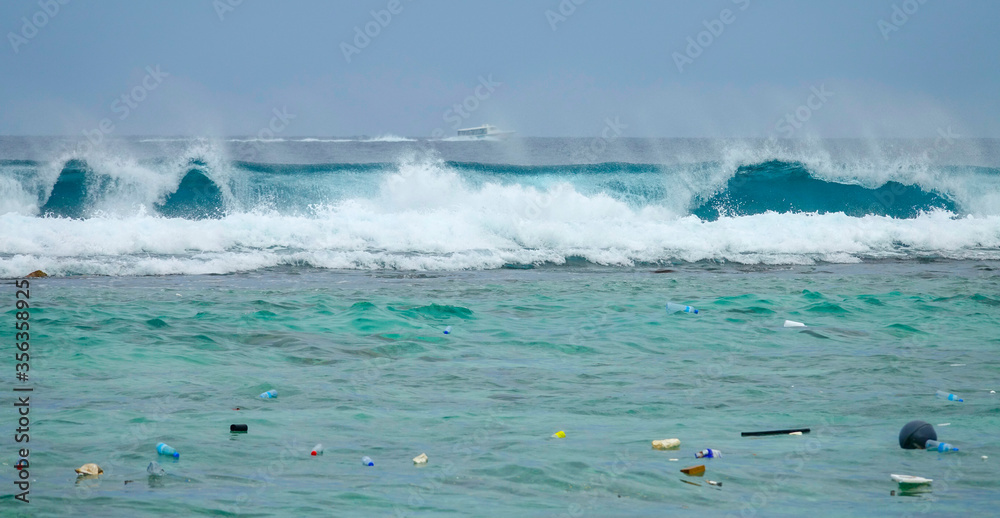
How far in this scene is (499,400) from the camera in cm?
699

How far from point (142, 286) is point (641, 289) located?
26.4ft

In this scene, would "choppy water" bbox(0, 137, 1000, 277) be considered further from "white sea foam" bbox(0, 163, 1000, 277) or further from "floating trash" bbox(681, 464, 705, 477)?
"floating trash" bbox(681, 464, 705, 477)

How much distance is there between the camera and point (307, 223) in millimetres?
20109

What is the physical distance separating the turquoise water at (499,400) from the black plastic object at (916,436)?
10 centimetres

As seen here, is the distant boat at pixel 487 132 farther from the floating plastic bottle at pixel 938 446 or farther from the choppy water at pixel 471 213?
the floating plastic bottle at pixel 938 446

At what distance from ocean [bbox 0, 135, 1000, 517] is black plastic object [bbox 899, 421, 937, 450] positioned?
111 mm

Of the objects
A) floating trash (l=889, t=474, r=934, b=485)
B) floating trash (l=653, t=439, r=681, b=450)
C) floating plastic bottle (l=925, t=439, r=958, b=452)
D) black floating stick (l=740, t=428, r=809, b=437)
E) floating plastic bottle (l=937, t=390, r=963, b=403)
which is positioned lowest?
floating trash (l=889, t=474, r=934, b=485)

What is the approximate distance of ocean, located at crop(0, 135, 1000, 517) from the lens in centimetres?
486

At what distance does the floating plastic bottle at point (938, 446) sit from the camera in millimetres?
5578

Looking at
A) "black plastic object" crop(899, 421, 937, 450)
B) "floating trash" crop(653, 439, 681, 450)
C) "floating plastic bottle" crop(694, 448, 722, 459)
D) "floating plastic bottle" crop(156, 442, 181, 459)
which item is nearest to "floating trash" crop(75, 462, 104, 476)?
"floating plastic bottle" crop(156, 442, 181, 459)

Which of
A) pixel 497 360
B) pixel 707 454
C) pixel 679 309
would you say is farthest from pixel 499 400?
pixel 679 309

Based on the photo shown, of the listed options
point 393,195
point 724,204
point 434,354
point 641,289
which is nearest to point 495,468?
point 434,354

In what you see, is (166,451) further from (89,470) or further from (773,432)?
(773,432)

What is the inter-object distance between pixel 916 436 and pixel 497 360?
4074 mm
